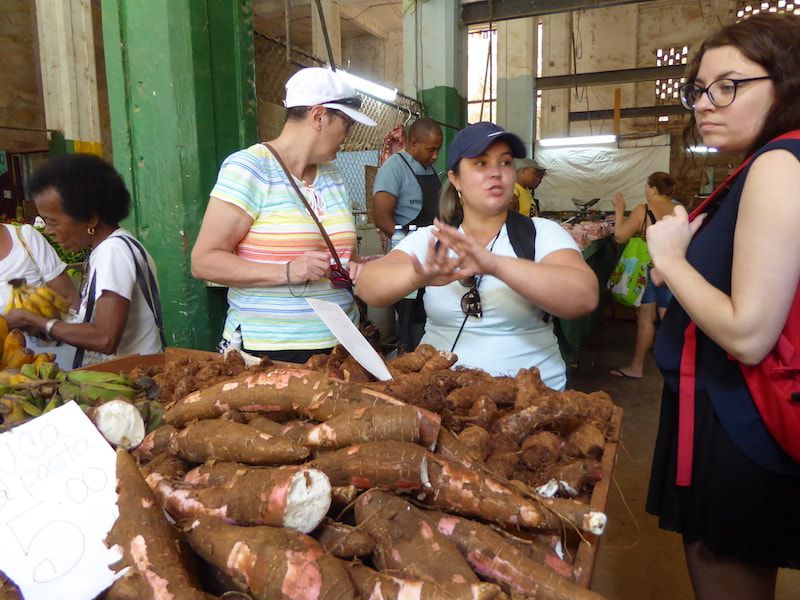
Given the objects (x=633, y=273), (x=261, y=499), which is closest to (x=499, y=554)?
(x=261, y=499)

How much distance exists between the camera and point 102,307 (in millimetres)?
2182

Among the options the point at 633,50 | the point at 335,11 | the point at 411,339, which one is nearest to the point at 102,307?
the point at 411,339

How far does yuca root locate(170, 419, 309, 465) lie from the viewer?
3.43 feet

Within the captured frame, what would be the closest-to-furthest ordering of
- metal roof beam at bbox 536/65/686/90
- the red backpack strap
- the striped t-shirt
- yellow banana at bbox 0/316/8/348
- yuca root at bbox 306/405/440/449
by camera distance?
yuca root at bbox 306/405/440/449 → the red backpack strap → yellow banana at bbox 0/316/8/348 → the striped t-shirt → metal roof beam at bbox 536/65/686/90

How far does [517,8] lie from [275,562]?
22.9 ft

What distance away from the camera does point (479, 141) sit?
6.10ft

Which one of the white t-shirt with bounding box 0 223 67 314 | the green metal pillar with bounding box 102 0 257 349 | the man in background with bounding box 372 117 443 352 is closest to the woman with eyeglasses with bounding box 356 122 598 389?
the green metal pillar with bounding box 102 0 257 349

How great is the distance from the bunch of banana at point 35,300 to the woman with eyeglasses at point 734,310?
7.00 ft

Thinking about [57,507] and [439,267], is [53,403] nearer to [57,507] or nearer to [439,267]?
[57,507]

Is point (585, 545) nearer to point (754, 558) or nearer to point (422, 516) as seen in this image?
point (422, 516)

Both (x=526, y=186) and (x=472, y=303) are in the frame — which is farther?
(x=526, y=186)

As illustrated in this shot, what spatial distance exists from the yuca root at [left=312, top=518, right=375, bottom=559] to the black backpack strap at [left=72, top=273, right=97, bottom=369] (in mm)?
1696

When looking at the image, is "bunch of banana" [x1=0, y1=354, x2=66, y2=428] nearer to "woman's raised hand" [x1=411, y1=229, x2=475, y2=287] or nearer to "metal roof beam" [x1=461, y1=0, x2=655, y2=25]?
"woman's raised hand" [x1=411, y1=229, x2=475, y2=287]

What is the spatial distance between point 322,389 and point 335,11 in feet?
42.0
